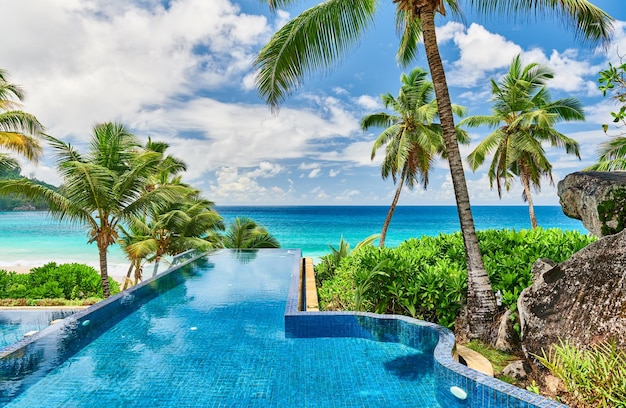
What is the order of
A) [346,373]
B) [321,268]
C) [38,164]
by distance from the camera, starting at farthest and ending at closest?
[321,268], [38,164], [346,373]

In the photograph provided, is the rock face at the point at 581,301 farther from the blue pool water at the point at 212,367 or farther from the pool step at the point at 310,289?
the pool step at the point at 310,289

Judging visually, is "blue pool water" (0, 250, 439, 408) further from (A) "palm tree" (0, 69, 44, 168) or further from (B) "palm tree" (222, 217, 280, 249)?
(B) "palm tree" (222, 217, 280, 249)

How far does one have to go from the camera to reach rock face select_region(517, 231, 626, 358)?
3.59 metres

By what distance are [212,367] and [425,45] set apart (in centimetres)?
498

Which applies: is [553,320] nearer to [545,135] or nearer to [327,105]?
[545,135]

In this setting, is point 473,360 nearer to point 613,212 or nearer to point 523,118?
point 613,212

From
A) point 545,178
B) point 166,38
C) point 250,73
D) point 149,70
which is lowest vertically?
point 545,178

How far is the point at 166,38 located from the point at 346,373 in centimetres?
1729

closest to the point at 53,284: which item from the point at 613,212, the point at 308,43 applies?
the point at 308,43

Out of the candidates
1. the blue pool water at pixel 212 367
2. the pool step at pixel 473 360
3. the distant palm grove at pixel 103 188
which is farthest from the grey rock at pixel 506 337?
the distant palm grove at pixel 103 188

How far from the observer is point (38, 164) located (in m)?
11.2

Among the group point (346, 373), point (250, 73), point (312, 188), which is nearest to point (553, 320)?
point (346, 373)

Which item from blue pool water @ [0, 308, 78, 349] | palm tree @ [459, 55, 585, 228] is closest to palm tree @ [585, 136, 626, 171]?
palm tree @ [459, 55, 585, 228]

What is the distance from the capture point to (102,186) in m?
9.30
